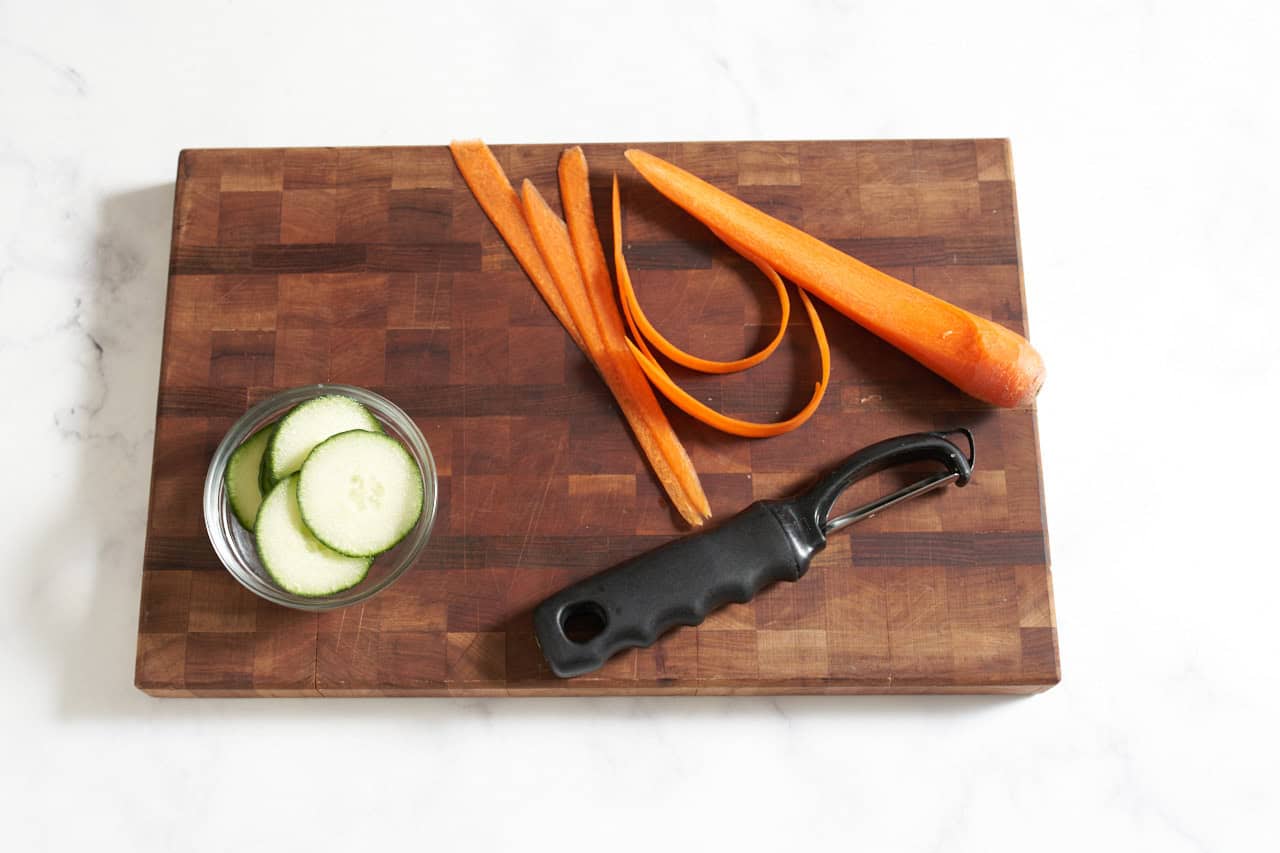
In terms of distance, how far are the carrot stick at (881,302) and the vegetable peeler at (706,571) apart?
122 millimetres

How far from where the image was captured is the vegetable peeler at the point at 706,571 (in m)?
1.44

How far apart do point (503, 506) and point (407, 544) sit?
6.2 inches

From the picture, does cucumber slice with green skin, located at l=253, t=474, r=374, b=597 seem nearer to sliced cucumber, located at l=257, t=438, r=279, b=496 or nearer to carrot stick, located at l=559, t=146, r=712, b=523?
sliced cucumber, located at l=257, t=438, r=279, b=496

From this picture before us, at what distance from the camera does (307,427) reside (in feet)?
4.70

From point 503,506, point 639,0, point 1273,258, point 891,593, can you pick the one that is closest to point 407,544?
point 503,506

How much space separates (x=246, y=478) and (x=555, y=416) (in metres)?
0.45

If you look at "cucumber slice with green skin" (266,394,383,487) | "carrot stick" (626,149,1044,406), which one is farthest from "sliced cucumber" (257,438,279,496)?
"carrot stick" (626,149,1044,406)

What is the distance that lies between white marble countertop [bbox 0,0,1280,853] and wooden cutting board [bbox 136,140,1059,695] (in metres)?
0.13

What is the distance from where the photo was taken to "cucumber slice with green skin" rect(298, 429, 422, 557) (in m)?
1.37

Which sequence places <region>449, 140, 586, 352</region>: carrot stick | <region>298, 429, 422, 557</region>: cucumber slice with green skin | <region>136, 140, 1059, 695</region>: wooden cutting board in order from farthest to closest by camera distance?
<region>449, 140, 586, 352</region>: carrot stick → <region>136, 140, 1059, 695</region>: wooden cutting board → <region>298, 429, 422, 557</region>: cucumber slice with green skin

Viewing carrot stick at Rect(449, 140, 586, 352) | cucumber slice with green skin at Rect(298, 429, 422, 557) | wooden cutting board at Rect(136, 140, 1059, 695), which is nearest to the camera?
cucumber slice with green skin at Rect(298, 429, 422, 557)

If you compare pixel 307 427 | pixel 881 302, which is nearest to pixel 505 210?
pixel 307 427

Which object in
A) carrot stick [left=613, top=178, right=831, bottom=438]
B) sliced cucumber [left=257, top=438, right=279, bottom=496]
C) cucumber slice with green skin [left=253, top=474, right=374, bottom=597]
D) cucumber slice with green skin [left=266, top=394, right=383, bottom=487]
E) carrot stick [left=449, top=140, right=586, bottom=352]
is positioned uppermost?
carrot stick [left=449, top=140, right=586, bottom=352]

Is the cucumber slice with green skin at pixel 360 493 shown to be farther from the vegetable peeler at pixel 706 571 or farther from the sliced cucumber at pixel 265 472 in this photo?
the vegetable peeler at pixel 706 571
